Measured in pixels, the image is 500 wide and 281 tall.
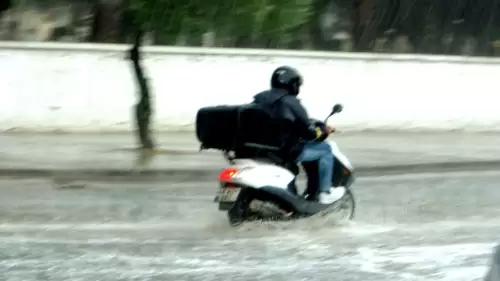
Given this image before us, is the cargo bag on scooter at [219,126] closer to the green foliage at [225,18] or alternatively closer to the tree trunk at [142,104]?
the tree trunk at [142,104]

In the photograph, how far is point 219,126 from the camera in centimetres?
930

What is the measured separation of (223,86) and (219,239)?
12.1 m

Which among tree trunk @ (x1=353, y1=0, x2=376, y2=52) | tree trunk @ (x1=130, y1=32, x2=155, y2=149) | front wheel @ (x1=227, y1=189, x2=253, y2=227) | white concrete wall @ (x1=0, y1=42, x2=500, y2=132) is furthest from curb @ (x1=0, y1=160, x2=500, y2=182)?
tree trunk @ (x1=353, y1=0, x2=376, y2=52)

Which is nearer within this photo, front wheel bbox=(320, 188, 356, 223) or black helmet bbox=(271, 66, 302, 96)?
black helmet bbox=(271, 66, 302, 96)

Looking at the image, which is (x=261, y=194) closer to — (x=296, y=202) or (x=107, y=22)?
(x=296, y=202)

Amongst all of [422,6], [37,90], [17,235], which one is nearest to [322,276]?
[17,235]

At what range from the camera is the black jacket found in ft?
30.1

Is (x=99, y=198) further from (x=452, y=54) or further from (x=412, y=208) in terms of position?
(x=452, y=54)

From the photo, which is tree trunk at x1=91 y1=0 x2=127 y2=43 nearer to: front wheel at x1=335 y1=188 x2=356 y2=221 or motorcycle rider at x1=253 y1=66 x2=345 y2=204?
motorcycle rider at x1=253 y1=66 x2=345 y2=204

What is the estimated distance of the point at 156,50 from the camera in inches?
791

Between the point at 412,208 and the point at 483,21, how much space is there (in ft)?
44.5

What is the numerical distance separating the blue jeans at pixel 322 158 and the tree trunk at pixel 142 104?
7.21 m

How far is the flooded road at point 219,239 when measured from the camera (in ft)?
24.8

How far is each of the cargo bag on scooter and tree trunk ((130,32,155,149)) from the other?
703 cm
